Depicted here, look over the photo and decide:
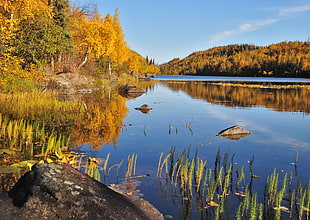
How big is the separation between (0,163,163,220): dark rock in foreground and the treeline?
851 centimetres

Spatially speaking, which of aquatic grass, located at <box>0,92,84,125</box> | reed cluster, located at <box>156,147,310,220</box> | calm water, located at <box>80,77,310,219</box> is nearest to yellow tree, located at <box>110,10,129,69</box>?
aquatic grass, located at <box>0,92,84,125</box>

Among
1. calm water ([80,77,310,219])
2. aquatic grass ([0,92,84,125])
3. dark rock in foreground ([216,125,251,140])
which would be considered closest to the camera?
calm water ([80,77,310,219])

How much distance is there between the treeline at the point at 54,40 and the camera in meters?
13.0

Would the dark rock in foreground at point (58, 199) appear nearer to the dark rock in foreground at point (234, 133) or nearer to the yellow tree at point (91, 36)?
the dark rock in foreground at point (234, 133)

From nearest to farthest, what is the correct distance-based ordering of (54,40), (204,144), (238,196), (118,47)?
(238,196), (204,144), (54,40), (118,47)

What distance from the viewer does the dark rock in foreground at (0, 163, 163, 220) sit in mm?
3455

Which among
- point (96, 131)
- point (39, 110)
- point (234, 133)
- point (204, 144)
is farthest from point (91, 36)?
point (204, 144)

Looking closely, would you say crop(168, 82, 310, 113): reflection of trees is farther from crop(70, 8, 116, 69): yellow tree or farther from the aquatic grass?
crop(70, 8, 116, 69): yellow tree

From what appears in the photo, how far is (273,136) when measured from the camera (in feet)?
43.0

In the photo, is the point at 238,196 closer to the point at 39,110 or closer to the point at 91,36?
the point at 39,110

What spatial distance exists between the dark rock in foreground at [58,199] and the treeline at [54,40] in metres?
8.51

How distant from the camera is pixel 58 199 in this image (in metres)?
3.56

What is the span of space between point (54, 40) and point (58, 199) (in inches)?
537

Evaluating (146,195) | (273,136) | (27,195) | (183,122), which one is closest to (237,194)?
(146,195)
